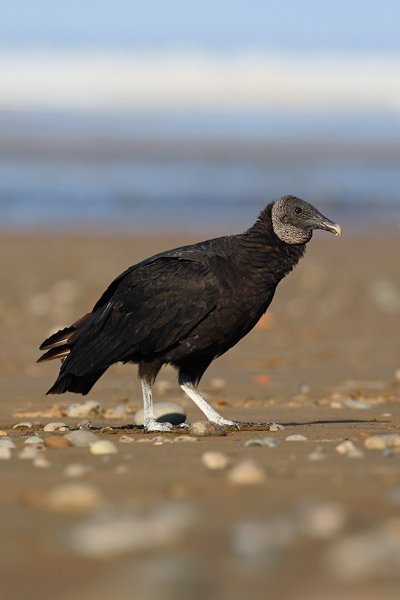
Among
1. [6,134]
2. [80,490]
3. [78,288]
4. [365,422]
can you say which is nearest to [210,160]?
[6,134]

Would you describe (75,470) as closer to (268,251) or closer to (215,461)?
(215,461)

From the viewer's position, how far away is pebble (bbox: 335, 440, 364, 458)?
16.0 ft

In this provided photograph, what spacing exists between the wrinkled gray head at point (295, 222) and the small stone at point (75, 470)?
2.46 meters

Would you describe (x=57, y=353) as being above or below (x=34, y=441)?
above

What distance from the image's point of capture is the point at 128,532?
3.55 m

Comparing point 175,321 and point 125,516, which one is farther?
point 175,321

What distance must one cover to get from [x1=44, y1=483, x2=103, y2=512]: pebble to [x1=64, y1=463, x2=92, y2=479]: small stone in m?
0.46

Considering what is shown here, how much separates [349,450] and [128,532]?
1.61 m

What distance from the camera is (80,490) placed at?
3973 mm

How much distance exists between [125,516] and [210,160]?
125 feet

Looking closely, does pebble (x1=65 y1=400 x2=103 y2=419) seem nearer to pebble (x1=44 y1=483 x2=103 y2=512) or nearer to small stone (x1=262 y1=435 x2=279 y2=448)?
small stone (x1=262 y1=435 x2=279 y2=448)

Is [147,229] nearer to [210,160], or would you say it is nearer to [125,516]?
→ [125,516]

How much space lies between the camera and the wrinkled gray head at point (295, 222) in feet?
22.4

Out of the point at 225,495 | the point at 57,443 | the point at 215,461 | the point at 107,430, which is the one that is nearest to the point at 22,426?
the point at 107,430
